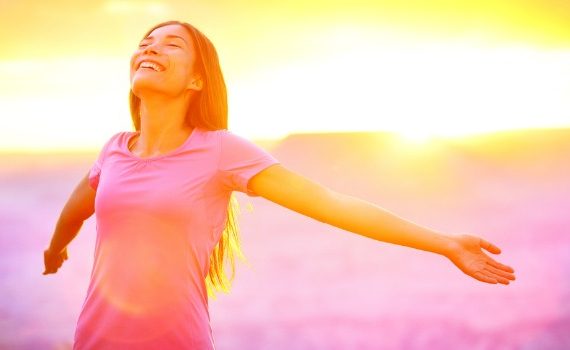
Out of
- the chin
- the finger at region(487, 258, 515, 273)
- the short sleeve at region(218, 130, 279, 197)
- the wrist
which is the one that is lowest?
the finger at region(487, 258, 515, 273)

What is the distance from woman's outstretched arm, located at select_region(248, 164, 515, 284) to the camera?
2979 mm

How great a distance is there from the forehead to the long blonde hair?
3 cm

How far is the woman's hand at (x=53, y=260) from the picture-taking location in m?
4.45

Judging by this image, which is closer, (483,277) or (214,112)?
(483,277)

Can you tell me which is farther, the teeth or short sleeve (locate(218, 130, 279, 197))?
the teeth

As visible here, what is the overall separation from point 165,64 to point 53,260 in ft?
6.21

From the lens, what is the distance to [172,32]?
360cm

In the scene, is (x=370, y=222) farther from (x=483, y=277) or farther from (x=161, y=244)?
(x=161, y=244)

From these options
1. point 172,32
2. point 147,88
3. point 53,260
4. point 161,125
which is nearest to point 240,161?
point 161,125

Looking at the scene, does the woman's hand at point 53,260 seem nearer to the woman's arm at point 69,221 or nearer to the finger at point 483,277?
the woman's arm at point 69,221

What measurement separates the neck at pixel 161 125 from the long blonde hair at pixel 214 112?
11 cm

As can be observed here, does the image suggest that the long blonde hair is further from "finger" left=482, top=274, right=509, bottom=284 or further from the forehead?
"finger" left=482, top=274, right=509, bottom=284

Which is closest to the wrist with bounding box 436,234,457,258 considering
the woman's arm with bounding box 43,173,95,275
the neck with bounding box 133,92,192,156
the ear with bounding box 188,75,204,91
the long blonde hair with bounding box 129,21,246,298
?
the long blonde hair with bounding box 129,21,246,298

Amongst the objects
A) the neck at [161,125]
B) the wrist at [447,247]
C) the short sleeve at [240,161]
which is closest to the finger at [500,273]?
the wrist at [447,247]
